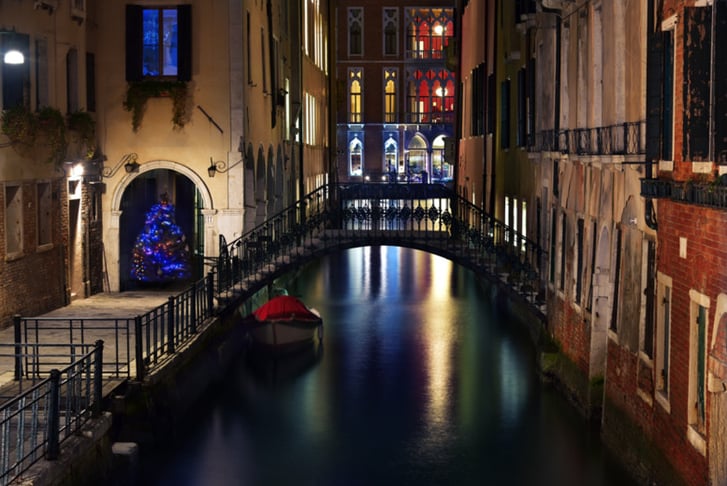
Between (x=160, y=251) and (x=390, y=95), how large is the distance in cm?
4760

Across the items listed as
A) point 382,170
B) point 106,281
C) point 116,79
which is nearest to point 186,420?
point 106,281

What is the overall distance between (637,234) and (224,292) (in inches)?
405

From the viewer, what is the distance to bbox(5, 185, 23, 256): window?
20.4 meters

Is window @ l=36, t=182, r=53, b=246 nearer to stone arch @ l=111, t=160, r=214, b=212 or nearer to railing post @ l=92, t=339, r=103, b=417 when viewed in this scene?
stone arch @ l=111, t=160, r=214, b=212

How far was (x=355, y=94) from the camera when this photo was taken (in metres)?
72.2

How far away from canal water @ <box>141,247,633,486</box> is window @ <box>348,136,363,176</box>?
4265cm

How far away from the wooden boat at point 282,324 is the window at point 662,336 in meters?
12.3

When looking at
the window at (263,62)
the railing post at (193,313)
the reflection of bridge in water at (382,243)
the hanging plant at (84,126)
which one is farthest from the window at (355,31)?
the railing post at (193,313)

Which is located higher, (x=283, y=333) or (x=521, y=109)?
(x=521, y=109)

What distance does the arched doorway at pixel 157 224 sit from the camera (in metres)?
26.0

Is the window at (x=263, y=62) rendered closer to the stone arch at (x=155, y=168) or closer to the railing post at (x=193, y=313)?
the stone arch at (x=155, y=168)

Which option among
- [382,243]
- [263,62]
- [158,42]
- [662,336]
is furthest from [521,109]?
[662,336]

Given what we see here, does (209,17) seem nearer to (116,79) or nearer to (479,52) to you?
(116,79)

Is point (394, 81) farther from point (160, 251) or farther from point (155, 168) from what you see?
point (160, 251)
